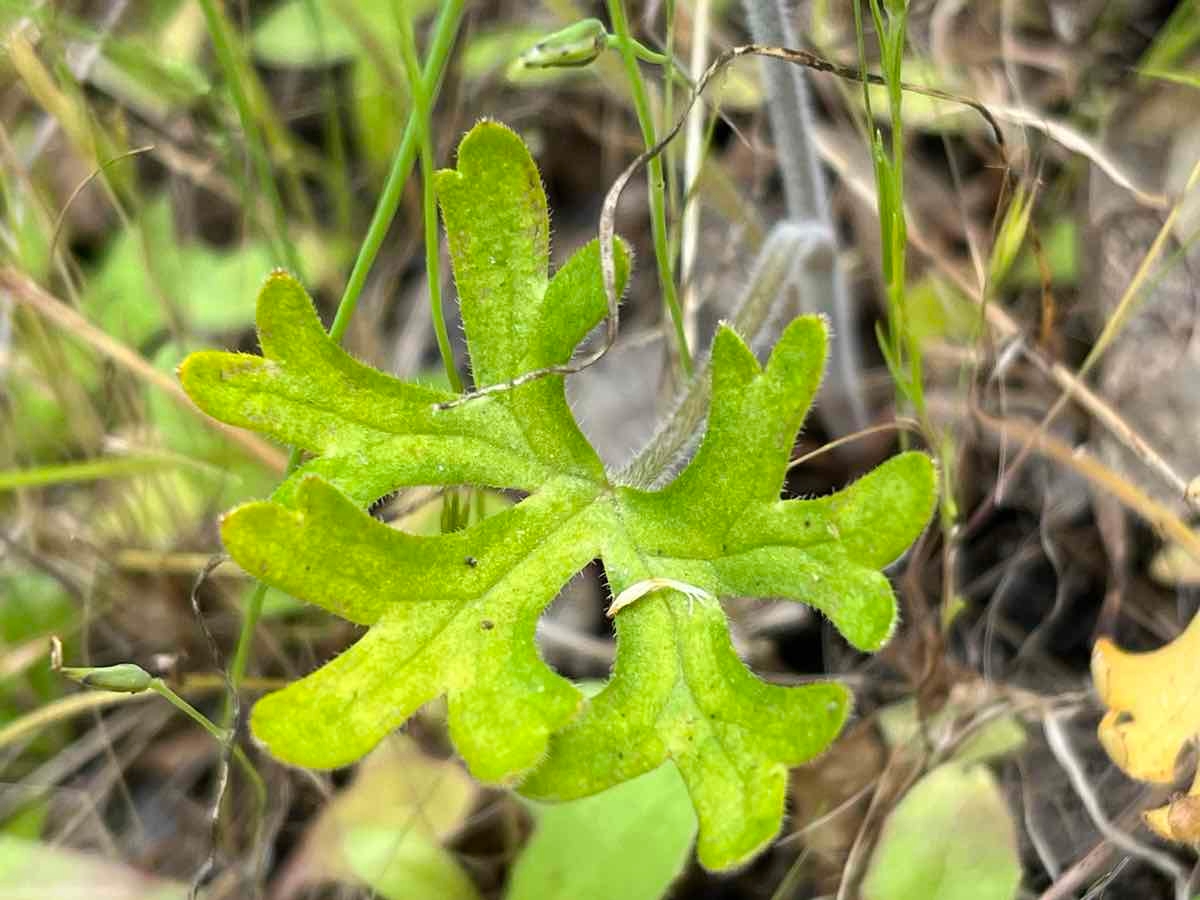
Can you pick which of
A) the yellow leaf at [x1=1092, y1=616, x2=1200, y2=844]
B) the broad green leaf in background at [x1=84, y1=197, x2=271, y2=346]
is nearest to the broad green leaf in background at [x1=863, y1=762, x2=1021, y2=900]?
the yellow leaf at [x1=1092, y1=616, x2=1200, y2=844]

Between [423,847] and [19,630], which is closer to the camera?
[423,847]

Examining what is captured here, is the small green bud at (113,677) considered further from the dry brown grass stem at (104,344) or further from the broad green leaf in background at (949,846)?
the broad green leaf in background at (949,846)

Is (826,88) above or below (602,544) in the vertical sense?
above

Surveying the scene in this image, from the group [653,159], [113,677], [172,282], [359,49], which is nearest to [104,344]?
[172,282]

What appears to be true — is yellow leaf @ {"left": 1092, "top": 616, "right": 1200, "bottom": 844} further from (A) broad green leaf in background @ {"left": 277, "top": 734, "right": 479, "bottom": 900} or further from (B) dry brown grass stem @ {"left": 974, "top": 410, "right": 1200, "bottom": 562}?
(A) broad green leaf in background @ {"left": 277, "top": 734, "right": 479, "bottom": 900}

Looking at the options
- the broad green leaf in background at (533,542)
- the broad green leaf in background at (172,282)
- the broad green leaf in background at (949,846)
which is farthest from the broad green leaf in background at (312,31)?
the broad green leaf in background at (949,846)

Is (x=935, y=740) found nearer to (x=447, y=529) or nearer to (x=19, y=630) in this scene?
(x=447, y=529)

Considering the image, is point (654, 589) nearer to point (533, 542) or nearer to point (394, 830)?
point (533, 542)

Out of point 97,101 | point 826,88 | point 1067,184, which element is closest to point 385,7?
point 97,101
